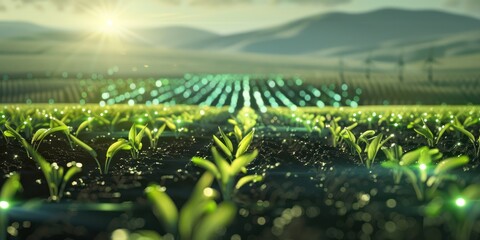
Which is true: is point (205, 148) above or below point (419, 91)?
above

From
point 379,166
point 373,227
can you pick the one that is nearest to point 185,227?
point 373,227

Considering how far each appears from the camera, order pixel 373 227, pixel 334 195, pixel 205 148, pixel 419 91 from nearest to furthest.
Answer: pixel 373 227 < pixel 334 195 < pixel 205 148 < pixel 419 91

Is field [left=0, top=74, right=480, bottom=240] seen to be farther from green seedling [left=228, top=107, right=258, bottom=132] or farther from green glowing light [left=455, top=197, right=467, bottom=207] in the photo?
green seedling [left=228, top=107, right=258, bottom=132]

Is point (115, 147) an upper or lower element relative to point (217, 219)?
upper

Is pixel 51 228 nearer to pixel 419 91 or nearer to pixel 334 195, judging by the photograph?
pixel 334 195

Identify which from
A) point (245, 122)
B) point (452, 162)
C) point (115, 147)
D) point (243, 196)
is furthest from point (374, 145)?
point (245, 122)

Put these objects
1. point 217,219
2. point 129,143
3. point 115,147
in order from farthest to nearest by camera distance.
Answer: point 129,143, point 115,147, point 217,219

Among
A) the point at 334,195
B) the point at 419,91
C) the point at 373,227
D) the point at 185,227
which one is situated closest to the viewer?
the point at 185,227

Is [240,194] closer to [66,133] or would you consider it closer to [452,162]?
[452,162]

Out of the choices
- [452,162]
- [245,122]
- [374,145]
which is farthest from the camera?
[245,122]
